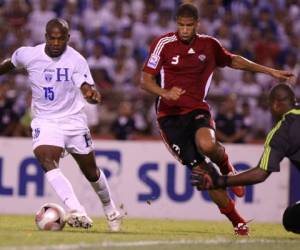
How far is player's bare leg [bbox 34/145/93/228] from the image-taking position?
10.1 meters

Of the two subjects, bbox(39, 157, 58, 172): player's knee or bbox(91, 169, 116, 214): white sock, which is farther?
bbox(91, 169, 116, 214): white sock

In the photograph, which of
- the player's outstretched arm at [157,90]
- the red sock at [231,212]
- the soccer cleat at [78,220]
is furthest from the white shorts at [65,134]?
the red sock at [231,212]

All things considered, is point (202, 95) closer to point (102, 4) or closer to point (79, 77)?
point (79, 77)

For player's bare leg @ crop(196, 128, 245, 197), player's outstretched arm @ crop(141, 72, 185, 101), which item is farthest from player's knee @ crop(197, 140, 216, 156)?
player's outstretched arm @ crop(141, 72, 185, 101)

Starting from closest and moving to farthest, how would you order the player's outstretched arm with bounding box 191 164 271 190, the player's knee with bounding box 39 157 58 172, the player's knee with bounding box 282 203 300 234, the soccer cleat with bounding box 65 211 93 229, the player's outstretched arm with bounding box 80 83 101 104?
the player's outstretched arm with bounding box 191 164 271 190 < the soccer cleat with bounding box 65 211 93 229 < the player's outstretched arm with bounding box 80 83 101 104 < the player's knee with bounding box 282 203 300 234 < the player's knee with bounding box 39 157 58 172

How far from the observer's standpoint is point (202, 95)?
11.3 metres

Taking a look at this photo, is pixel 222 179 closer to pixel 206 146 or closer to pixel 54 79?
pixel 206 146

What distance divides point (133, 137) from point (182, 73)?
5905mm

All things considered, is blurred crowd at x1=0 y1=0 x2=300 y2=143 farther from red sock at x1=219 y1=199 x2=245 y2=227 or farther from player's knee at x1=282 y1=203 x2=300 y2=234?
player's knee at x1=282 y1=203 x2=300 y2=234

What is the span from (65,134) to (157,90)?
3.76 feet

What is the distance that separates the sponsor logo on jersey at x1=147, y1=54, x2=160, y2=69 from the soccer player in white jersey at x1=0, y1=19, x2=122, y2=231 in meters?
0.67

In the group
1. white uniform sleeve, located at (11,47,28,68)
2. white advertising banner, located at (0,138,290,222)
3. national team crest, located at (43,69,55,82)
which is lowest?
white advertising banner, located at (0,138,290,222)

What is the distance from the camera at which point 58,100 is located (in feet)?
36.0

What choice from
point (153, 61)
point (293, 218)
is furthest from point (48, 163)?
point (293, 218)
